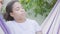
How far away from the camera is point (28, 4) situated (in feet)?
3.39

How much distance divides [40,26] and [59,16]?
135 mm

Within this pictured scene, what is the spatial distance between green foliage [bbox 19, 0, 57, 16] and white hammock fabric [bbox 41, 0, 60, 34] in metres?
0.03

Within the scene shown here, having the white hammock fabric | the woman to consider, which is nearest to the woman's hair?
the woman

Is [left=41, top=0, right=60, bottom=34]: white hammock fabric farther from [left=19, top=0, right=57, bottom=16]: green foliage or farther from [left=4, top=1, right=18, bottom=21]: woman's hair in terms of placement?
[left=4, top=1, right=18, bottom=21]: woman's hair

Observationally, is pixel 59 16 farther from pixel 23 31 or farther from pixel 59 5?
pixel 23 31

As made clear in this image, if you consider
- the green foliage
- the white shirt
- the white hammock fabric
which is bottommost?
the white shirt

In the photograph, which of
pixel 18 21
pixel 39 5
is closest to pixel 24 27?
pixel 18 21

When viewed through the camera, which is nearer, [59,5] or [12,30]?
[12,30]

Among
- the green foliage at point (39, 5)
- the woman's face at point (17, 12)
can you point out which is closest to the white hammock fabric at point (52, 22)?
the green foliage at point (39, 5)

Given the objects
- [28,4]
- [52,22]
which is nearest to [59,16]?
[52,22]

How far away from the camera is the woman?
97 centimetres

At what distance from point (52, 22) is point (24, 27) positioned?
0.18 meters

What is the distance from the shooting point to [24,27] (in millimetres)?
984

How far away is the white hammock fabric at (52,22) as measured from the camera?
104 cm
